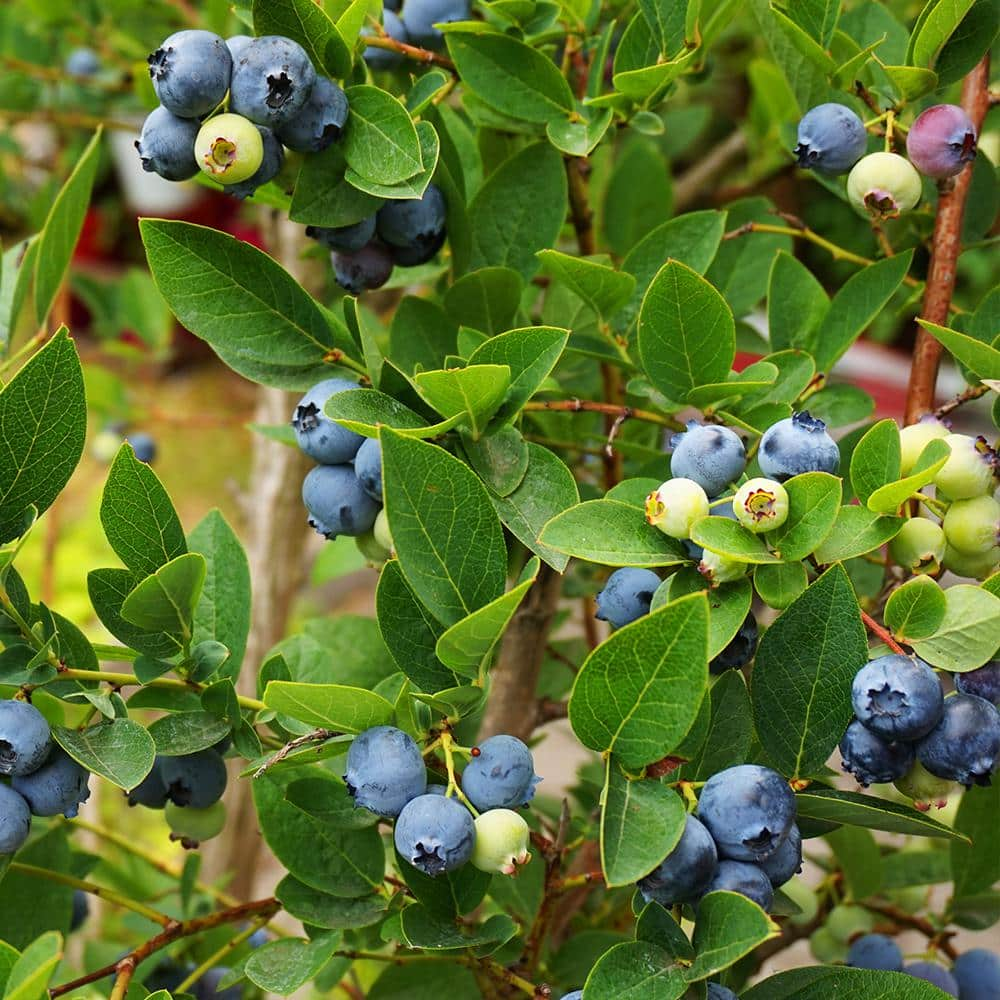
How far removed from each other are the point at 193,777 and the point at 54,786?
0.13 meters

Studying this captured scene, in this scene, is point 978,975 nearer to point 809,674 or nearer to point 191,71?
point 809,674

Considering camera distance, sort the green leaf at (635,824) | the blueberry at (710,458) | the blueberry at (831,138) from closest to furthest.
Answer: the green leaf at (635,824) → the blueberry at (710,458) → the blueberry at (831,138)

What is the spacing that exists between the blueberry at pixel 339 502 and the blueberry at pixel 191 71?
0.67 ft

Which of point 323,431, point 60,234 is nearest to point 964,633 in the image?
point 323,431

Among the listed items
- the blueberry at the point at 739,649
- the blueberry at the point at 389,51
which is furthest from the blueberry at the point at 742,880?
the blueberry at the point at 389,51

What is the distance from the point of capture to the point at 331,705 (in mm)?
542

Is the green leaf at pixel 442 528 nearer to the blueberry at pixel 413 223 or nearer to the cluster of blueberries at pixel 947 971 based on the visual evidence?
the blueberry at pixel 413 223

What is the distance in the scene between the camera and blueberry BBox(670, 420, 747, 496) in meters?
0.58

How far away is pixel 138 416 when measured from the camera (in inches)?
79.3

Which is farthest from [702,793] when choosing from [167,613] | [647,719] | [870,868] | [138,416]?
[138,416]

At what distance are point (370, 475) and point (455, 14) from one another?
0.32 m

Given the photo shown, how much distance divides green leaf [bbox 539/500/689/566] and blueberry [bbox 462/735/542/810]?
10 cm

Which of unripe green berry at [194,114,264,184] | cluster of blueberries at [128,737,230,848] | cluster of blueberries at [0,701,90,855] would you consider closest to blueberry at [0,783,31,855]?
cluster of blueberries at [0,701,90,855]

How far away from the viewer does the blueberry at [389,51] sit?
2.52ft
